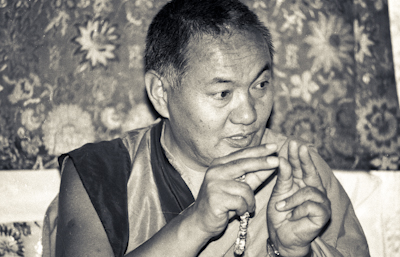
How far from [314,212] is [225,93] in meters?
0.38

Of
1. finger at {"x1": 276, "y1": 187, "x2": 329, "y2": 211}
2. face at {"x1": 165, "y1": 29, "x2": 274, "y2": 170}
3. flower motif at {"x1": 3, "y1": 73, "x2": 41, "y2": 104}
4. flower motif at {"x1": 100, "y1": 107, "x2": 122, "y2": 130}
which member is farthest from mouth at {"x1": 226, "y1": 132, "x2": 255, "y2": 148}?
flower motif at {"x1": 3, "y1": 73, "x2": 41, "y2": 104}

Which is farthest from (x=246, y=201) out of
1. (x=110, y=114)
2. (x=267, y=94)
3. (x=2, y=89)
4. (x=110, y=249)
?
(x=2, y=89)

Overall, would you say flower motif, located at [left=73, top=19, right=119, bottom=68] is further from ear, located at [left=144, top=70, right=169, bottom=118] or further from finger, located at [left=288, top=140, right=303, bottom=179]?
finger, located at [left=288, top=140, right=303, bottom=179]

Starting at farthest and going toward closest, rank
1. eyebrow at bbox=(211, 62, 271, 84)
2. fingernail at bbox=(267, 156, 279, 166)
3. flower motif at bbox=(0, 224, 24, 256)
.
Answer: flower motif at bbox=(0, 224, 24, 256), eyebrow at bbox=(211, 62, 271, 84), fingernail at bbox=(267, 156, 279, 166)

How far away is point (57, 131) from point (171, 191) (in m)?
0.73

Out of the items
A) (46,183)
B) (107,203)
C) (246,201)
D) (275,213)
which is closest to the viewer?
(246,201)

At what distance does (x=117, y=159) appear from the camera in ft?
3.97

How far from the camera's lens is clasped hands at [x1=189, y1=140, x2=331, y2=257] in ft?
2.83

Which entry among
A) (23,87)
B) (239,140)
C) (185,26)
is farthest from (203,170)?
(23,87)

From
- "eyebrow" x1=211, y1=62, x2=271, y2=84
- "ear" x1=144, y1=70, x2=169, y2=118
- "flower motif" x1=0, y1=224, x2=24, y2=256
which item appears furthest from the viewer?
"flower motif" x1=0, y1=224, x2=24, y2=256

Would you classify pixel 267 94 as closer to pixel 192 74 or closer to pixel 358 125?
pixel 192 74

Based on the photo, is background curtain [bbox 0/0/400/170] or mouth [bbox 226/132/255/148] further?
background curtain [bbox 0/0/400/170]

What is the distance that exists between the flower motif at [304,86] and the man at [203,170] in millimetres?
413

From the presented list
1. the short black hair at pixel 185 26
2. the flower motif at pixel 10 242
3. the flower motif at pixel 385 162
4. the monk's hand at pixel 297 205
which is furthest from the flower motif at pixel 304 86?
the flower motif at pixel 10 242
